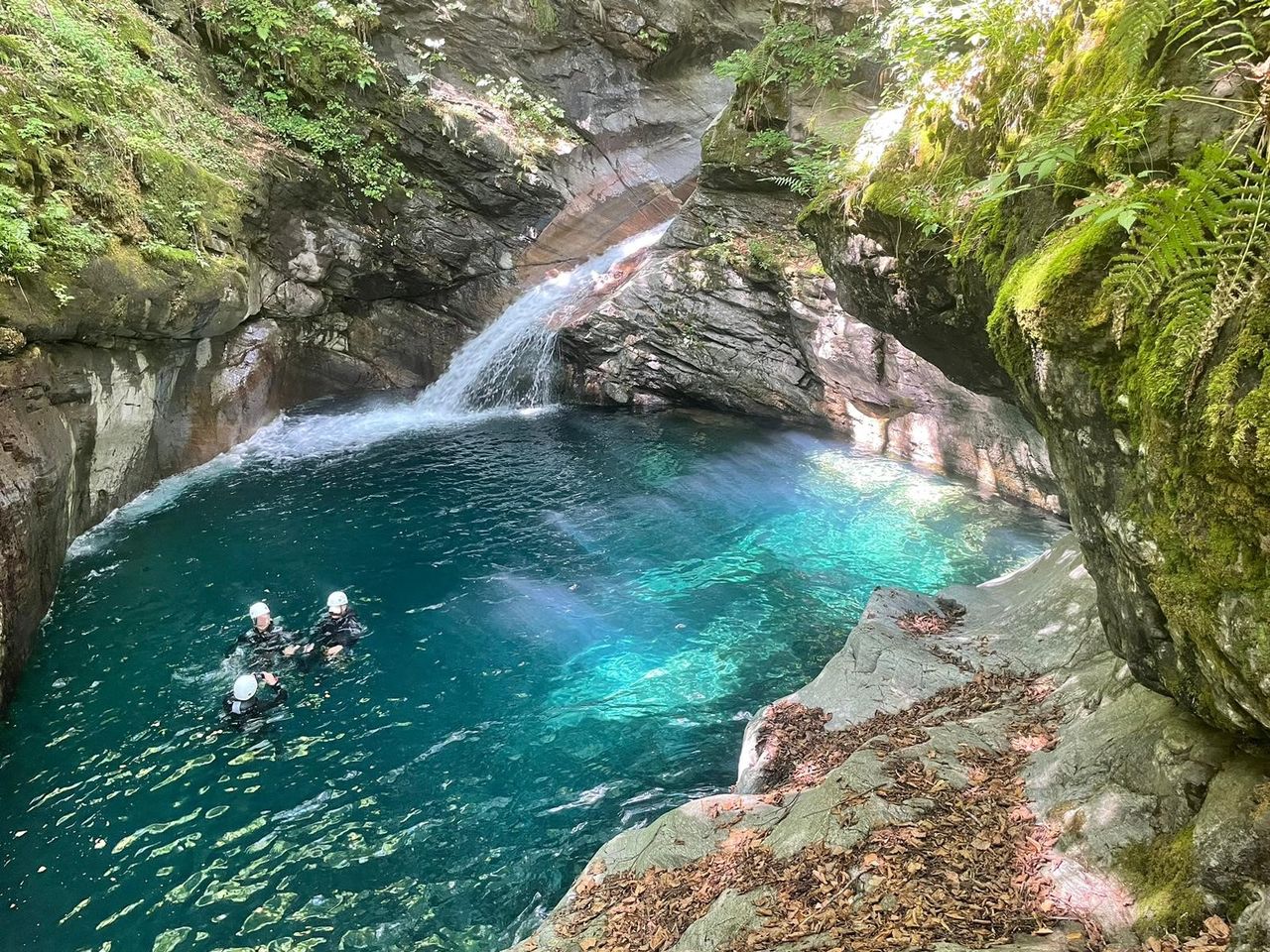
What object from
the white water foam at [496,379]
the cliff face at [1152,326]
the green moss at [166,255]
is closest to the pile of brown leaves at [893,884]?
the cliff face at [1152,326]

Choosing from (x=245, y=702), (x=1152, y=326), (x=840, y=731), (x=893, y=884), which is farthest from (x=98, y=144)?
(x=893, y=884)

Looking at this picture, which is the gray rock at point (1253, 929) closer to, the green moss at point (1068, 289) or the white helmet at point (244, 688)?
the green moss at point (1068, 289)

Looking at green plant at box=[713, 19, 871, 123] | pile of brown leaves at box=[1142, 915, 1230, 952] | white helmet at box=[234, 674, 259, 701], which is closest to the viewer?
pile of brown leaves at box=[1142, 915, 1230, 952]

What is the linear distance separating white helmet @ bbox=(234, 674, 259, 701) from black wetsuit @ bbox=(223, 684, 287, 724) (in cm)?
5

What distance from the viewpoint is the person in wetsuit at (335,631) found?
8.81m

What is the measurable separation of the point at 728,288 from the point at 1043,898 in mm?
15603

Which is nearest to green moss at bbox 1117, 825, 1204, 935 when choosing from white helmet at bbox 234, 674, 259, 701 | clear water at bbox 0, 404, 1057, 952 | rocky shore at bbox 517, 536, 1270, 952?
rocky shore at bbox 517, 536, 1270, 952

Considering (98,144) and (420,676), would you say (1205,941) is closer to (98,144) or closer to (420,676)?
(420,676)

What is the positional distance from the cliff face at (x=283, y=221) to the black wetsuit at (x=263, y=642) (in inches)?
88.7

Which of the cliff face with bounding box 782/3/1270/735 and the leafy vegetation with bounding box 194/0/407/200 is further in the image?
the leafy vegetation with bounding box 194/0/407/200

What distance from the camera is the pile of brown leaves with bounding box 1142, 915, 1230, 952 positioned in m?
2.63

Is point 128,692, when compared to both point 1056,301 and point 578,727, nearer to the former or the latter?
point 578,727

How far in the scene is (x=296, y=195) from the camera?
646 inches

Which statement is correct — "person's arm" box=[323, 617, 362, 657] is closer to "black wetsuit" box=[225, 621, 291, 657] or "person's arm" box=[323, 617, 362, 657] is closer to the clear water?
the clear water
